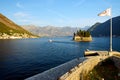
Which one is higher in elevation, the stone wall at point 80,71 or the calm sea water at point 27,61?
the stone wall at point 80,71

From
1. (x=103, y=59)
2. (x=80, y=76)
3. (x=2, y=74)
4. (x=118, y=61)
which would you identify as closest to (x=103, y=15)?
(x=103, y=59)

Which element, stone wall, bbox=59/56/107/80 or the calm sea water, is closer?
stone wall, bbox=59/56/107/80

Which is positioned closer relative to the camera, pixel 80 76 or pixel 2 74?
pixel 80 76

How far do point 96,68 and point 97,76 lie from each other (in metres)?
6.50

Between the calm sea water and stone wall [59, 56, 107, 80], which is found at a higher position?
stone wall [59, 56, 107, 80]

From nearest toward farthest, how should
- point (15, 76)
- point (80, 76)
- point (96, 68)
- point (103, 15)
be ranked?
point (80, 76), point (96, 68), point (15, 76), point (103, 15)

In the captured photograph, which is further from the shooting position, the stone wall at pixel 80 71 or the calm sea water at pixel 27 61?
the calm sea water at pixel 27 61

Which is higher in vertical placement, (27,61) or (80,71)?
(80,71)

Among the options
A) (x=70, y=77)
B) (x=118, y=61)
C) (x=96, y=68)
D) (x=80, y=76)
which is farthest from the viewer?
(x=96, y=68)

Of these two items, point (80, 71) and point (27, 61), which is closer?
point (80, 71)

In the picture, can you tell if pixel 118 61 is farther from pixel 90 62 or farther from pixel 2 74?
pixel 2 74

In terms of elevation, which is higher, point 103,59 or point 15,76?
point 103,59

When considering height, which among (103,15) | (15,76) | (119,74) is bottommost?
(15,76)

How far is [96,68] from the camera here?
1491 inches
